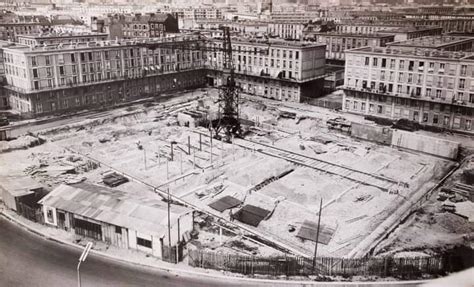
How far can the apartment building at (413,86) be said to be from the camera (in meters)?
53.2

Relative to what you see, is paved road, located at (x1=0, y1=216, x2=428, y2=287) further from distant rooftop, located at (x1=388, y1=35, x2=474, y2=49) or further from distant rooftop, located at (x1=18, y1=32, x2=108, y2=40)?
distant rooftop, located at (x1=18, y1=32, x2=108, y2=40)

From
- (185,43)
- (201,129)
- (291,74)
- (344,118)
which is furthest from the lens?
(185,43)

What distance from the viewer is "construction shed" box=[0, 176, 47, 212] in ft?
112

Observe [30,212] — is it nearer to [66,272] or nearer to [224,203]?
[66,272]

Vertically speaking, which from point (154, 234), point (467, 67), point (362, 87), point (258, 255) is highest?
point (467, 67)

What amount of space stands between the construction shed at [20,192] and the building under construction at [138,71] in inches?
1085

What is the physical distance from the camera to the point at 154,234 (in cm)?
2802

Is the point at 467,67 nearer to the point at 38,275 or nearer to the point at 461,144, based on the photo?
the point at 461,144

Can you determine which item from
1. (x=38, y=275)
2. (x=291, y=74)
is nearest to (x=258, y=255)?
(x=38, y=275)

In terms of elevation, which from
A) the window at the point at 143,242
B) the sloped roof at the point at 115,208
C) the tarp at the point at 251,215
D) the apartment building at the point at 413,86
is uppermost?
the apartment building at the point at 413,86

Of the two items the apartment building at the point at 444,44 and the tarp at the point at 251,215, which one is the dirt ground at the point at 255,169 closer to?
the tarp at the point at 251,215

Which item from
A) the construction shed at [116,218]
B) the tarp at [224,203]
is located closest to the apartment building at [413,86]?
the tarp at [224,203]

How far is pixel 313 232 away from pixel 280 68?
149 ft

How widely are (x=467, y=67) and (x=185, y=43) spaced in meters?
49.0
